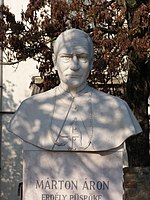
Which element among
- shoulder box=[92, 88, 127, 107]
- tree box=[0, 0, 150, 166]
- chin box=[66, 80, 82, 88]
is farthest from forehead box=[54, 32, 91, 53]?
tree box=[0, 0, 150, 166]

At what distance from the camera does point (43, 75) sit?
10773 mm

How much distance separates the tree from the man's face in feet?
14.7

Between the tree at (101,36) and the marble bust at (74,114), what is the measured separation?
4464mm

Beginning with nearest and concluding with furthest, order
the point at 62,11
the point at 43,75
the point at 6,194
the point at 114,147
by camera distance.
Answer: the point at 114,147
the point at 62,11
the point at 43,75
the point at 6,194

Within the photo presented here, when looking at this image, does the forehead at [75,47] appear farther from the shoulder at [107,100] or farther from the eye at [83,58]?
the shoulder at [107,100]

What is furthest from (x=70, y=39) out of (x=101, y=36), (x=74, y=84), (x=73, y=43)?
(x=101, y=36)

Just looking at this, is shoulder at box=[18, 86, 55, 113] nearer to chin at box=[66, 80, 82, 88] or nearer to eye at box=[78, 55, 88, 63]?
chin at box=[66, 80, 82, 88]

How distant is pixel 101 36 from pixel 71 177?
5037mm

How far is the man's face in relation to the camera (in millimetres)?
5035

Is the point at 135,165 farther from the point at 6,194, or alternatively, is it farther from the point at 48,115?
the point at 6,194

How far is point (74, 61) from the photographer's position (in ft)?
16.5

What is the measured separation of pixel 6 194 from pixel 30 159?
12.0 metres

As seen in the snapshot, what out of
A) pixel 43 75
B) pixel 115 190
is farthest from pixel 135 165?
pixel 115 190

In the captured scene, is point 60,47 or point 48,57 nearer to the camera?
point 60,47
